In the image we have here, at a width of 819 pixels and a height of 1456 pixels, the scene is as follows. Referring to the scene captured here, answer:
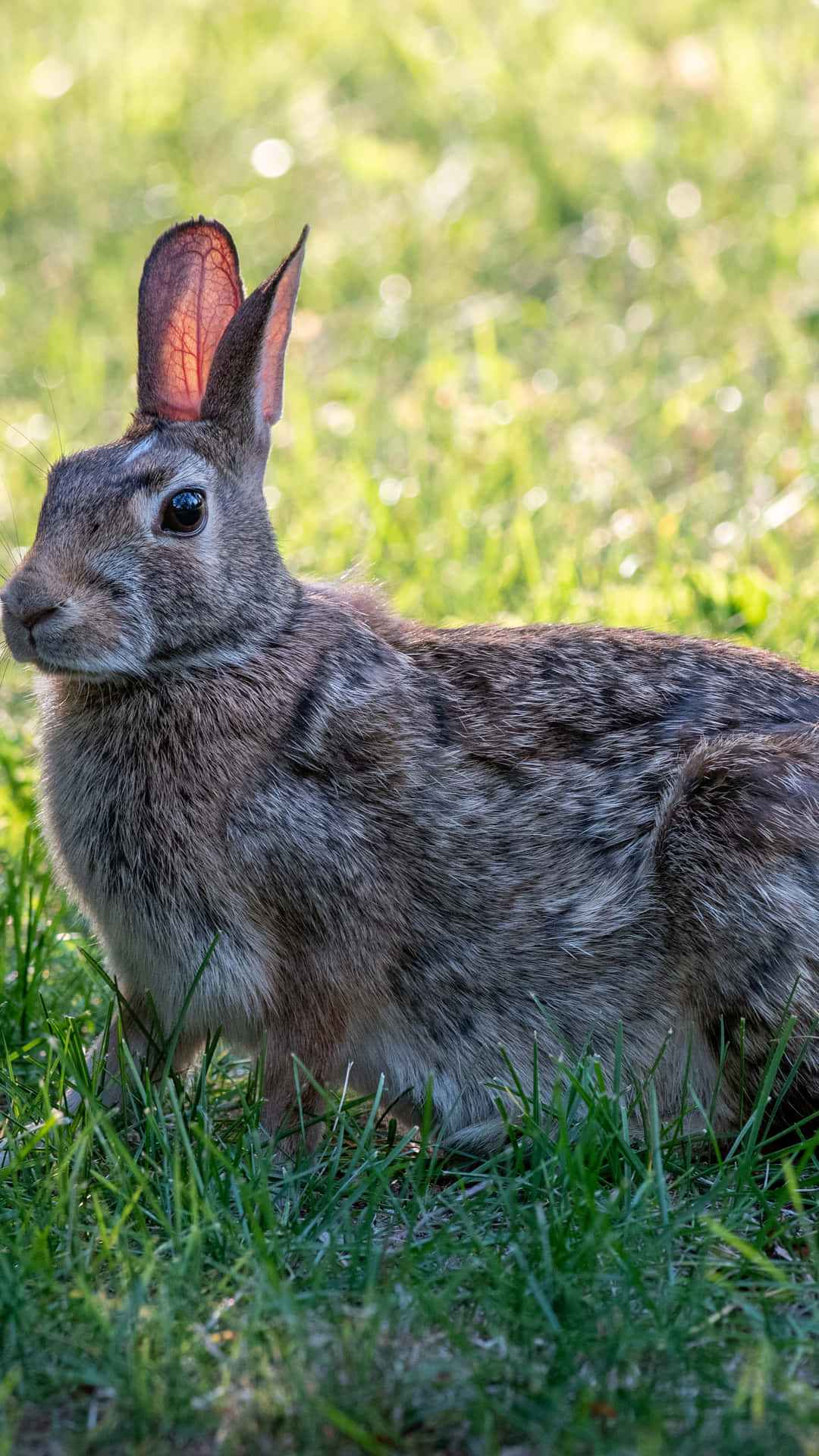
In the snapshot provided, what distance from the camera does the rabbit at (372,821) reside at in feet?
12.9

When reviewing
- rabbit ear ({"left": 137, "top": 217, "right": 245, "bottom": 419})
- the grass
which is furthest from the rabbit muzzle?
the grass

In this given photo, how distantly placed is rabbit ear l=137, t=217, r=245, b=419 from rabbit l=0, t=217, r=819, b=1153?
0.57 feet

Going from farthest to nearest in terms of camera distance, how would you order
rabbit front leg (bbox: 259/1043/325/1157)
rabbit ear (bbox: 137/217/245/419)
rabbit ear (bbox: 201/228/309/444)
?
1. rabbit ear (bbox: 137/217/245/419)
2. rabbit ear (bbox: 201/228/309/444)
3. rabbit front leg (bbox: 259/1043/325/1157)

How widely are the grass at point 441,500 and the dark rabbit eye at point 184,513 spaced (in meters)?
0.92

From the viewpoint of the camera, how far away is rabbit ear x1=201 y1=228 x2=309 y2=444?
4.04 meters

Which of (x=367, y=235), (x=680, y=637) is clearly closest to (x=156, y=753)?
(x=680, y=637)

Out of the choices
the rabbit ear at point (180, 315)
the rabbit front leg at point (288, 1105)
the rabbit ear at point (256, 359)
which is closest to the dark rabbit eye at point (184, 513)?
the rabbit ear at point (256, 359)

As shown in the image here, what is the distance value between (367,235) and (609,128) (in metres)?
1.65

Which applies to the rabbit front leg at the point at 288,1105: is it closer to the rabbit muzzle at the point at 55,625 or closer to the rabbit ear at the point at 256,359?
the rabbit muzzle at the point at 55,625

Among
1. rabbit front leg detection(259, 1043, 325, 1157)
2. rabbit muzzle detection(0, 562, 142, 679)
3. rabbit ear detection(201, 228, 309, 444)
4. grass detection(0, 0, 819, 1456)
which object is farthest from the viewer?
rabbit ear detection(201, 228, 309, 444)

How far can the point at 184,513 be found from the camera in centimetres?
408

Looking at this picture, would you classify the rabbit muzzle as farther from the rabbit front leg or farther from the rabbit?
the rabbit front leg

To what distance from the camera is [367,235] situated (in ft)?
30.4

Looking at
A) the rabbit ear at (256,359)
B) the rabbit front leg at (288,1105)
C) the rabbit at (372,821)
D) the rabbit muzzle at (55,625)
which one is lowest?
the rabbit front leg at (288,1105)
